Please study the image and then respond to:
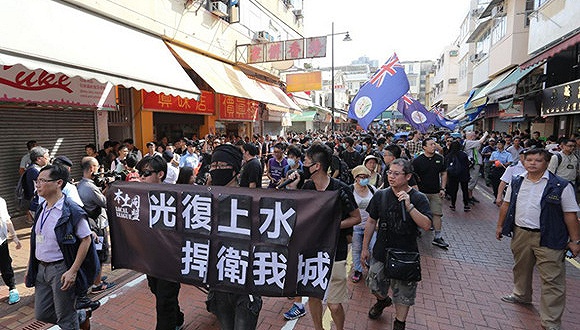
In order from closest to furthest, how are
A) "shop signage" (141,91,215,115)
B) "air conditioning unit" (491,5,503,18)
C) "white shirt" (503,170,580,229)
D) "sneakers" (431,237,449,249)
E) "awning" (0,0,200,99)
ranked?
"white shirt" (503,170,580,229) → "awning" (0,0,200,99) → "sneakers" (431,237,449,249) → "shop signage" (141,91,215,115) → "air conditioning unit" (491,5,503,18)

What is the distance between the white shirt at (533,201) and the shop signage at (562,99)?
7.91 m

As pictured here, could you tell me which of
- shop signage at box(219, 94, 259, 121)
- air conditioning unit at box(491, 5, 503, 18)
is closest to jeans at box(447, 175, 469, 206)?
shop signage at box(219, 94, 259, 121)

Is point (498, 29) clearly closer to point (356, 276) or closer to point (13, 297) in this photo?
point (356, 276)

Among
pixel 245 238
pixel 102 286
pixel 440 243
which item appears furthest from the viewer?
pixel 440 243

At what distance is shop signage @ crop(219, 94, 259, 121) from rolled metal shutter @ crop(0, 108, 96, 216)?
5684 mm

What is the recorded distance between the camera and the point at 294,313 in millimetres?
3615

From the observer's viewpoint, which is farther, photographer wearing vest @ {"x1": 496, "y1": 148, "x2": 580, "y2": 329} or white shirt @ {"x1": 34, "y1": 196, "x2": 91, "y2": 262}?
photographer wearing vest @ {"x1": 496, "y1": 148, "x2": 580, "y2": 329}

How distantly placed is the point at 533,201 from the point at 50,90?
8.85m

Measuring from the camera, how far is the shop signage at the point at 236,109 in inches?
528

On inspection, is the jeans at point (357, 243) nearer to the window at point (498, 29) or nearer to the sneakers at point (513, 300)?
→ the sneakers at point (513, 300)

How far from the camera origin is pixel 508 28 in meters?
17.5

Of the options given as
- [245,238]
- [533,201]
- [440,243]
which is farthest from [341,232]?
[440,243]

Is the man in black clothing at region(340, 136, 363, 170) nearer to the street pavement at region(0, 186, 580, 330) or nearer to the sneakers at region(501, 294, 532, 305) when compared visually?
the street pavement at region(0, 186, 580, 330)

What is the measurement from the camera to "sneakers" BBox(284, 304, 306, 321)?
3.59m
